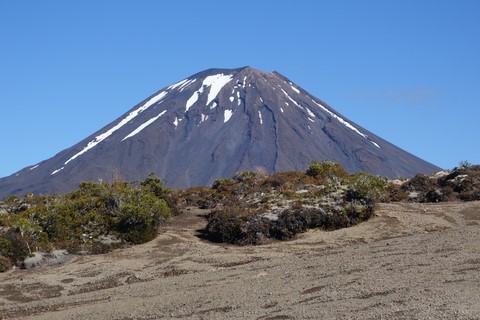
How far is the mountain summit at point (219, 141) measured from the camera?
105938mm

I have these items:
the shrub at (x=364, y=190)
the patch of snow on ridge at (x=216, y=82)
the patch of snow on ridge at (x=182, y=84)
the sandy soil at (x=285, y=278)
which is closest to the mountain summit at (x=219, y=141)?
the patch of snow on ridge at (x=216, y=82)

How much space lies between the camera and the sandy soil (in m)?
12.9

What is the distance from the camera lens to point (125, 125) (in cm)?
12756

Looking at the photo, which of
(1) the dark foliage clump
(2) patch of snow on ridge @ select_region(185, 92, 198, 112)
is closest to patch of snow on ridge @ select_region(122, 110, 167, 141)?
(2) patch of snow on ridge @ select_region(185, 92, 198, 112)

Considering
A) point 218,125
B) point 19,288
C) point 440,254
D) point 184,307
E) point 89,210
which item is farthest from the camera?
point 218,125

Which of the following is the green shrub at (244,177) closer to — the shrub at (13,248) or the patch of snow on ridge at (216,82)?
the shrub at (13,248)

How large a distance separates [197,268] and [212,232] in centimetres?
542

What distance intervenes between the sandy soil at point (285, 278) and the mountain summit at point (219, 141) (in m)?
72.3

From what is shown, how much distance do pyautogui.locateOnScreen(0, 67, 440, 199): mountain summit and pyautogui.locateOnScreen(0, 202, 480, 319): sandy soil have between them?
237 feet

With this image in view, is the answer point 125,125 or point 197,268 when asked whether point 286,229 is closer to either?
point 197,268

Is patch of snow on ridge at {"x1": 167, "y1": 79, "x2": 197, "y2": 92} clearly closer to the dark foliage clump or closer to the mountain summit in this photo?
the mountain summit

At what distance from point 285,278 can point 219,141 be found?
100 metres

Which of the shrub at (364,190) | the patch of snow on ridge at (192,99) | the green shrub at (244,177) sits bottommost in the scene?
the shrub at (364,190)

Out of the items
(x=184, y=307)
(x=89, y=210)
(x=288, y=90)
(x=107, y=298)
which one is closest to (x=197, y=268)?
(x=107, y=298)
